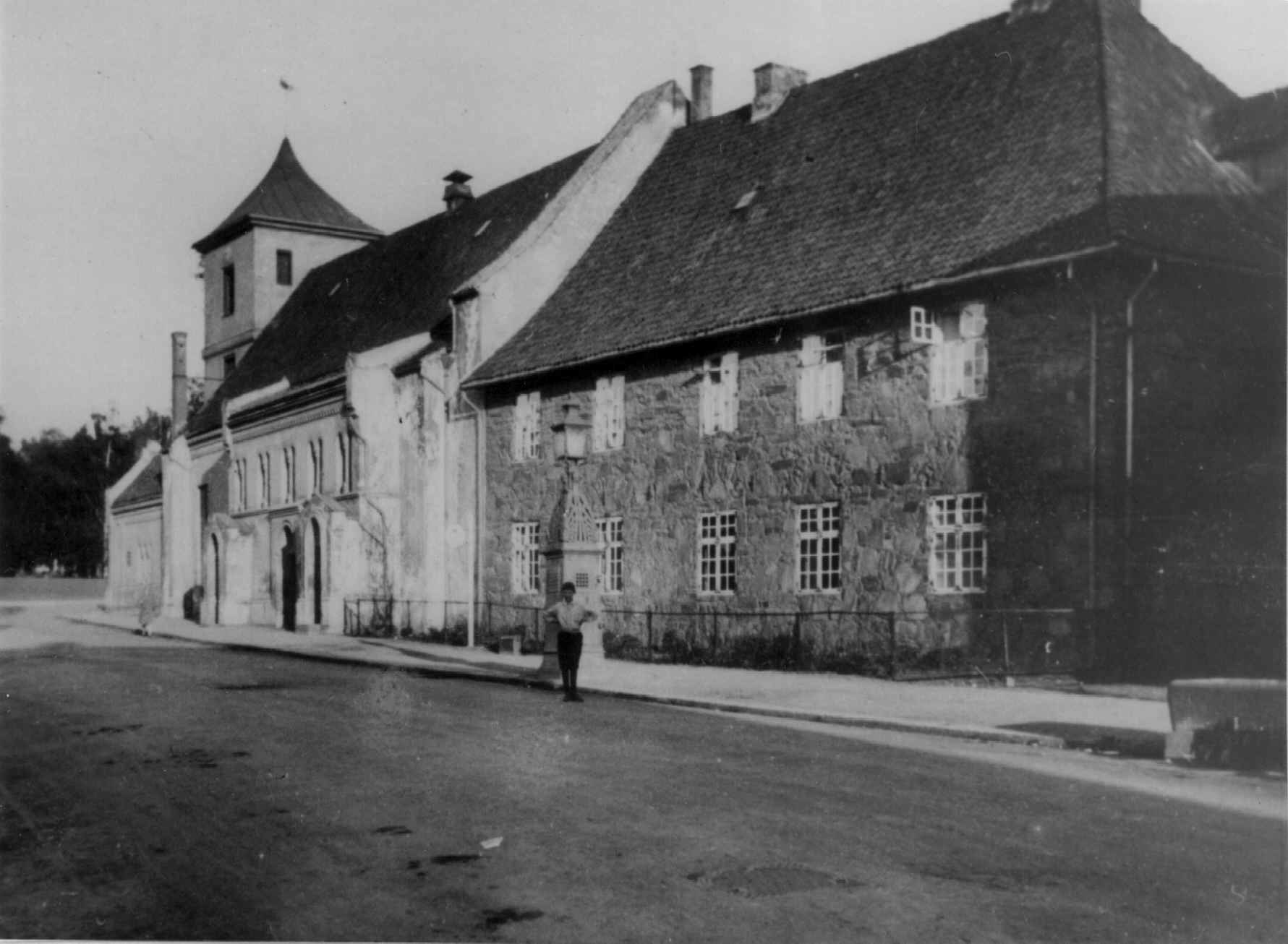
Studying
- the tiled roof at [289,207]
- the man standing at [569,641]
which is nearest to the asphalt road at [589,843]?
the man standing at [569,641]

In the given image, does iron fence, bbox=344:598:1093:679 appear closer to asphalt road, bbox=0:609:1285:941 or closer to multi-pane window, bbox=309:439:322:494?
asphalt road, bbox=0:609:1285:941

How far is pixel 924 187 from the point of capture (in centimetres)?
2348

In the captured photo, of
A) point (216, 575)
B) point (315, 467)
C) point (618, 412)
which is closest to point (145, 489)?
point (216, 575)

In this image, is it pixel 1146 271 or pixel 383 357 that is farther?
pixel 383 357

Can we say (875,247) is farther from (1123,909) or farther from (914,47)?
(1123,909)

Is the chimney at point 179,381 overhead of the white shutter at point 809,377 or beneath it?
overhead

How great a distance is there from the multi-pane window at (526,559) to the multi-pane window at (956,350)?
11.7 m

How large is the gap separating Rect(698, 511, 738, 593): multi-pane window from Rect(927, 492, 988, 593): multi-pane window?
4.64 meters

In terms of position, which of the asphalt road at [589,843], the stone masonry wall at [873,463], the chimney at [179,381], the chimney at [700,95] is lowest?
the asphalt road at [589,843]

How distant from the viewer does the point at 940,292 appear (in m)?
21.2

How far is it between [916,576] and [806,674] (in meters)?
2.35

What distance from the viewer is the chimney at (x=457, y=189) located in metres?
44.4

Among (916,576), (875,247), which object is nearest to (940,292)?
(875,247)

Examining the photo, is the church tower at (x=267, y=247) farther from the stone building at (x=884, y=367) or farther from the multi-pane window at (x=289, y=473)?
the stone building at (x=884, y=367)
